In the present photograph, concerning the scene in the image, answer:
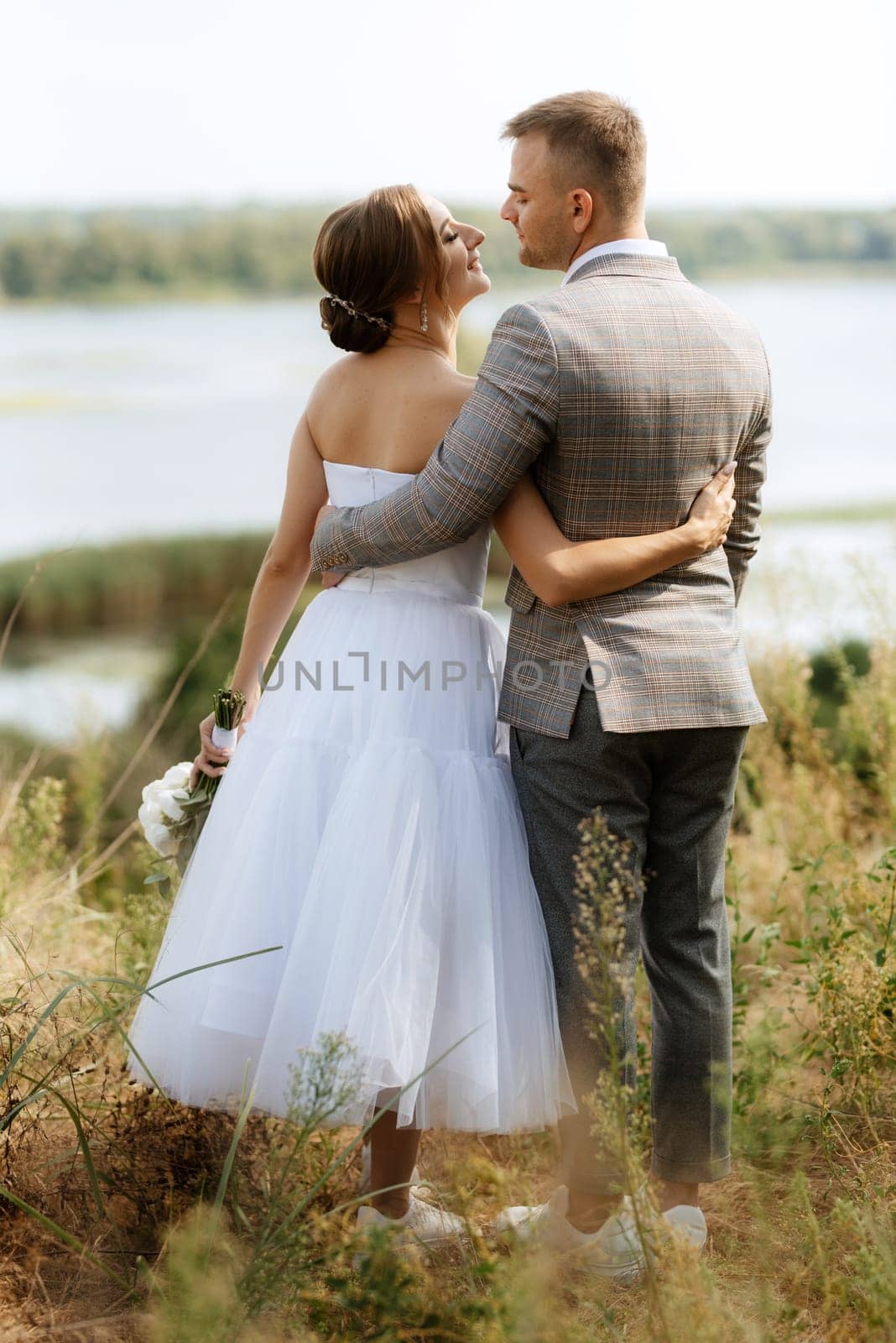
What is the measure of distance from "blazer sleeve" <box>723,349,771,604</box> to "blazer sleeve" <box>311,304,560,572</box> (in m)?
0.45

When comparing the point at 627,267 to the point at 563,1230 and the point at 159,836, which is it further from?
the point at 563,1230

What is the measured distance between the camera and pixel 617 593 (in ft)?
6.97

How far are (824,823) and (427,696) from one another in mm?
1970

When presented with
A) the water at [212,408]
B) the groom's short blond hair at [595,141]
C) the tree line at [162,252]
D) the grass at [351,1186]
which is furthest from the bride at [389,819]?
the tree line at [162,252]

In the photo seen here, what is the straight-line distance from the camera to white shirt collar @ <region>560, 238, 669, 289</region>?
7.06 ft

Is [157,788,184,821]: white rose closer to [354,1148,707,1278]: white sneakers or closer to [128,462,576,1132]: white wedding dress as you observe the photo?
[128,462,576,1132]: white wedding dress

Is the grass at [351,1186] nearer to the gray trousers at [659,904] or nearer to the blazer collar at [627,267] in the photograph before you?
the gray trousers at [659,904]

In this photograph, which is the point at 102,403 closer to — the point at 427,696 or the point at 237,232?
the point at 237,232

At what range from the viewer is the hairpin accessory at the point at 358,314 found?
229 centimetres

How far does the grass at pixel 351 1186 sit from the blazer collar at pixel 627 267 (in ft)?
3.43

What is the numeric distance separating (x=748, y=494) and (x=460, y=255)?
28.2 inches

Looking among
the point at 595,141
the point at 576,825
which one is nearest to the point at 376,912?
the point at 576,825

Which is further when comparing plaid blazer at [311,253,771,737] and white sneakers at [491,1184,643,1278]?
white sneakers at [491,1184,643,1278]

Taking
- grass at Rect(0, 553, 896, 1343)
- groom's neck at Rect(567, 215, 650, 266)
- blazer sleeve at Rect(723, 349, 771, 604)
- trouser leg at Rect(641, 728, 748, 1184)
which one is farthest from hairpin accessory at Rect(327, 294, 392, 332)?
grass at Rect(0, 553, 896, 1343)
